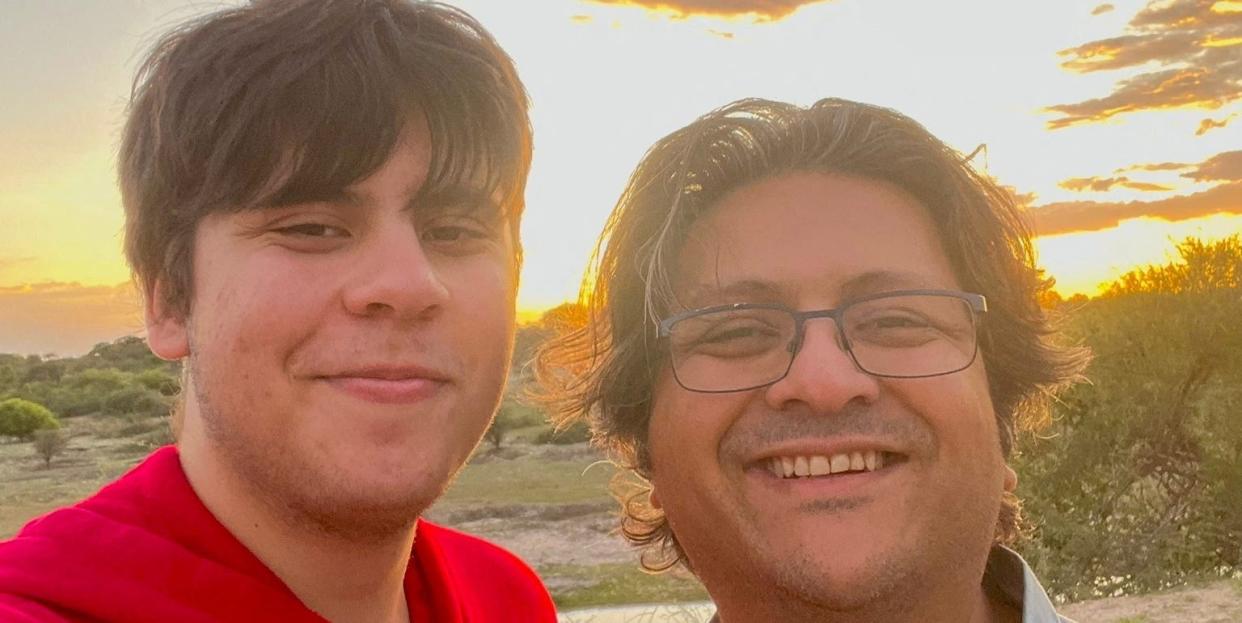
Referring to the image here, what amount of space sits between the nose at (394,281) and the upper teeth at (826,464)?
96 cm

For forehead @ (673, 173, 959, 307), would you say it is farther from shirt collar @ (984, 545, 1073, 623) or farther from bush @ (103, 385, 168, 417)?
bush @ (103, 385, 168, 417)

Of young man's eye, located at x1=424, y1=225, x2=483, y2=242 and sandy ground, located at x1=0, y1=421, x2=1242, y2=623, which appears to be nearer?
young man's eye, located at x1=424, y1=225, x2=483, y2=242

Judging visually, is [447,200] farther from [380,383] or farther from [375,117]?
[380,383]

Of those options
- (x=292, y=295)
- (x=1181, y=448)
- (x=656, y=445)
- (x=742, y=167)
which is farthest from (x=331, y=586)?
(x=1181, y=448)

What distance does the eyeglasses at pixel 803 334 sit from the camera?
282 cm

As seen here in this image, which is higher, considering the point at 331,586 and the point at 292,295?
the point at 292,295

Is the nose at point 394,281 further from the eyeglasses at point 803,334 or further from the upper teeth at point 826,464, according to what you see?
the upper teeth at point 826,464


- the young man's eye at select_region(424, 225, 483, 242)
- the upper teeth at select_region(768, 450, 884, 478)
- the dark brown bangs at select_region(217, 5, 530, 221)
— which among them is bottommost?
the upper teeth at select_region(768, 450, 884, 478)

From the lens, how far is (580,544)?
2100cm

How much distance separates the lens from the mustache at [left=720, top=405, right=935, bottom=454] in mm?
2732

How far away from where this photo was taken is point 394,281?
2.30 m

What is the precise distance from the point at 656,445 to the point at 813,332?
0.58 m

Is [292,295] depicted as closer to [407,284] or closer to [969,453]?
[407,284]

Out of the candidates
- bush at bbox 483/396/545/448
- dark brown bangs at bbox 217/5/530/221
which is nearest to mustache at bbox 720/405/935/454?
dark brown bangs at bbox 217/5/530/221
